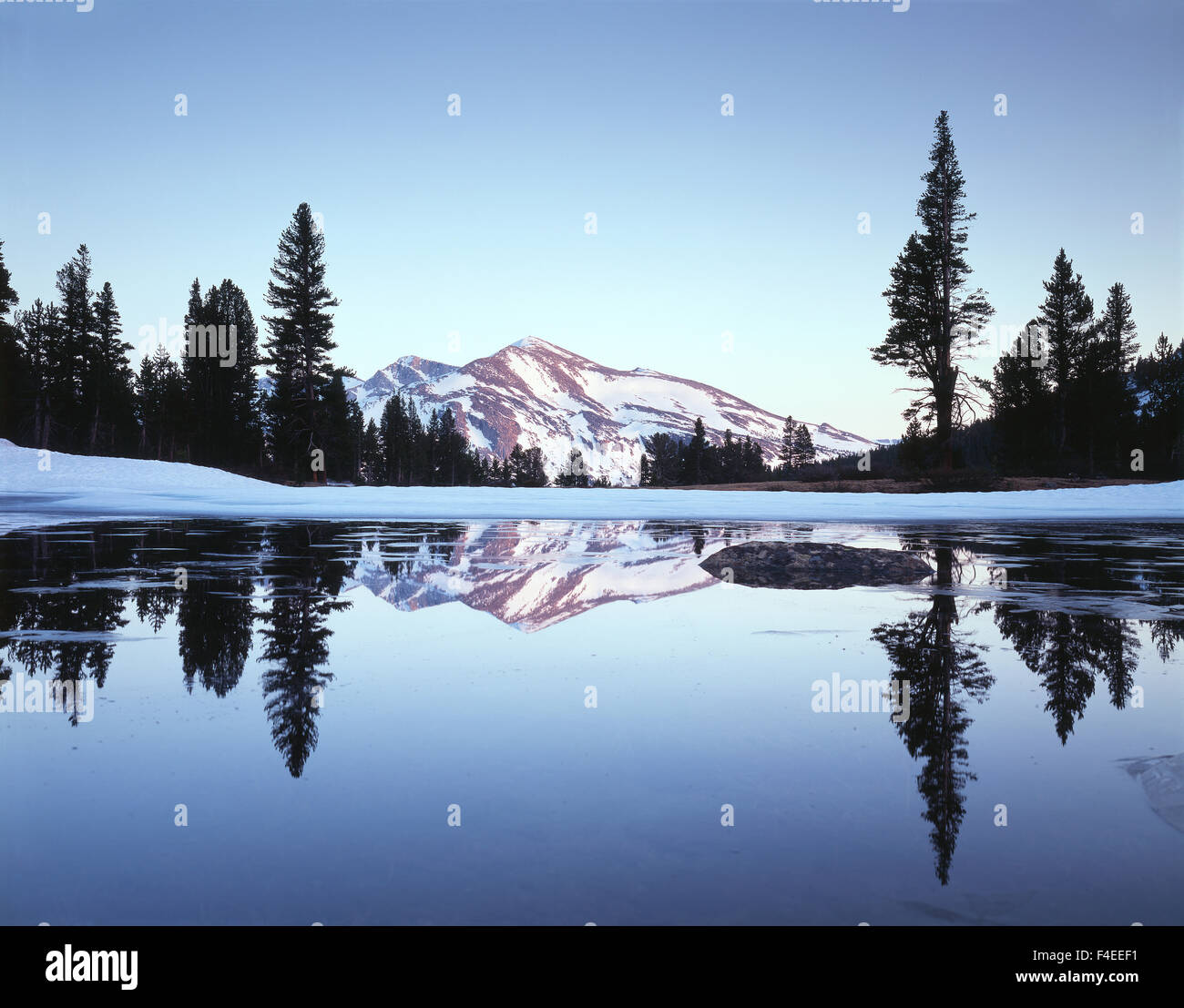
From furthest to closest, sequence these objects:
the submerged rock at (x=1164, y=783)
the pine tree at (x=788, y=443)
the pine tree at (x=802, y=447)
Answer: the pine tree at (x=788, y=443), the pine tree at (x=802, y=447), the submerged rock at (x=1164, y=783)

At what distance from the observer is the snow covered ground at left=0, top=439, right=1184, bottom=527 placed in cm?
2634

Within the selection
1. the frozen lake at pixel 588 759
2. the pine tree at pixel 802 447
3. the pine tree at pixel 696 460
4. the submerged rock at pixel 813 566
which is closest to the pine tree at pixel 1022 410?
the submerged rock at pixel 813 566

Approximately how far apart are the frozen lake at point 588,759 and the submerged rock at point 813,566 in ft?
5.84

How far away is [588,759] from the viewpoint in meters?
4.15

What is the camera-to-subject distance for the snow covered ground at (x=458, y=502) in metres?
26.3

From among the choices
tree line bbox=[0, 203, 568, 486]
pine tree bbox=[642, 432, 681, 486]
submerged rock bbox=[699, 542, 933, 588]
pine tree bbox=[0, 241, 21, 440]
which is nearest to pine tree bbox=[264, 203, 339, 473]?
tree line bbox=[0, 203, 568, 486]

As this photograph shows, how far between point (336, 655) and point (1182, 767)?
569cm

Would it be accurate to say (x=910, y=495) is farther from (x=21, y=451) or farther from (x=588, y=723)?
(x=21, y=451)

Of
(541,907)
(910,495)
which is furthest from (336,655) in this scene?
(910,495)

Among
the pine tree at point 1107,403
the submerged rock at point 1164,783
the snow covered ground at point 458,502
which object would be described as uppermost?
the pine tree at point 1107,403

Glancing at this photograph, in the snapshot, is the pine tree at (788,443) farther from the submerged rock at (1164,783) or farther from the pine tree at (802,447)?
the submerged rock at (1164,783)

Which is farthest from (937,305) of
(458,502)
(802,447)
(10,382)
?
(802,447)

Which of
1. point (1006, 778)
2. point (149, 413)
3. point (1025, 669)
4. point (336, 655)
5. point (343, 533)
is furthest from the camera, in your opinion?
point (149, 413)
